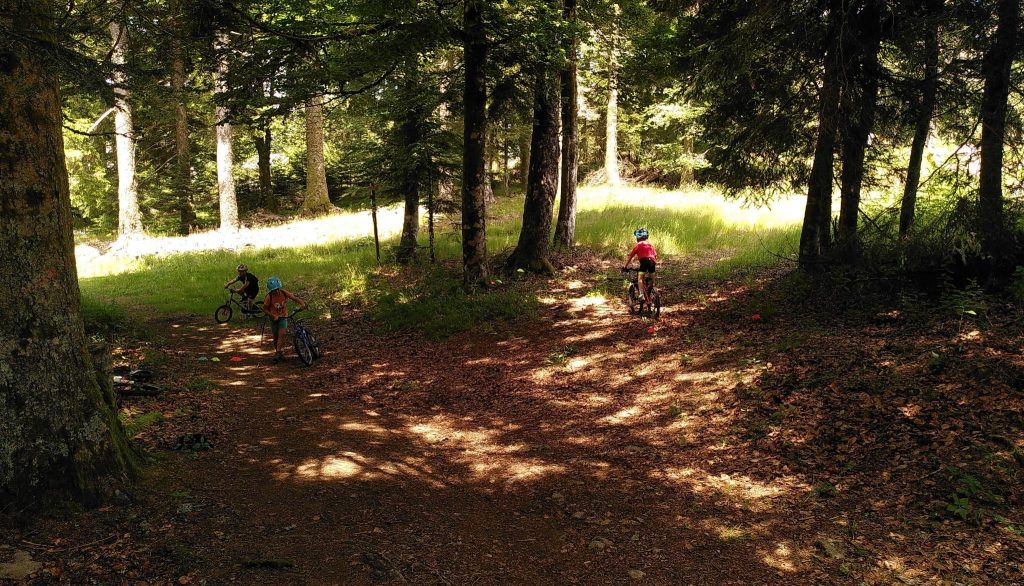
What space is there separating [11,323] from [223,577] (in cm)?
248

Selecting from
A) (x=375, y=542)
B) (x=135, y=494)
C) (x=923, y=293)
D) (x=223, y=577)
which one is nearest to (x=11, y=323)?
(x=135, y=494)

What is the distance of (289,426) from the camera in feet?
26.0

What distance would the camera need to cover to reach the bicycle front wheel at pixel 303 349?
37.2ft

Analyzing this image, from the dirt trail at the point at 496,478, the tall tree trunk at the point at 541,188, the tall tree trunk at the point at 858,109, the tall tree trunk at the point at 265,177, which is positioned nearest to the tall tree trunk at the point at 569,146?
the tall tree trunk at the point at 541,188

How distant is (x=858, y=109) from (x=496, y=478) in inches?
348

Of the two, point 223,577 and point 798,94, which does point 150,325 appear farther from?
point 798,94

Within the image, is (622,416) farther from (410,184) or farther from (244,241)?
(244,241)

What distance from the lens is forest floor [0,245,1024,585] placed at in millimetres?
4398

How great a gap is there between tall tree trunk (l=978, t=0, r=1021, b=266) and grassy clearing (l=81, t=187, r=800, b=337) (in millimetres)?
6567

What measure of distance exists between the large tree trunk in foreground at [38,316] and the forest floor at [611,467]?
40 centimetres

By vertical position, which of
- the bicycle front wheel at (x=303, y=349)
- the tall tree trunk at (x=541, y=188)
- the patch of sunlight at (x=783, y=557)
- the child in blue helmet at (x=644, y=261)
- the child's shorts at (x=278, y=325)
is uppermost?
the tall tree trunk at (x=541, y=188)

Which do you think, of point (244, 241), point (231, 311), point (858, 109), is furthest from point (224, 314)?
point (858, 109)

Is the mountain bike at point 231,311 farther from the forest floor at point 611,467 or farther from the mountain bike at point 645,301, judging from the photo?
the mountain bike at point 645,301

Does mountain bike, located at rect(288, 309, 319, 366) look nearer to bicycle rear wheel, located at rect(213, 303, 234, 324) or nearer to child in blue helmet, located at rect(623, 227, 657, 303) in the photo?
bicycle rear wheel, located at rect(213, 303, 234, 324)
